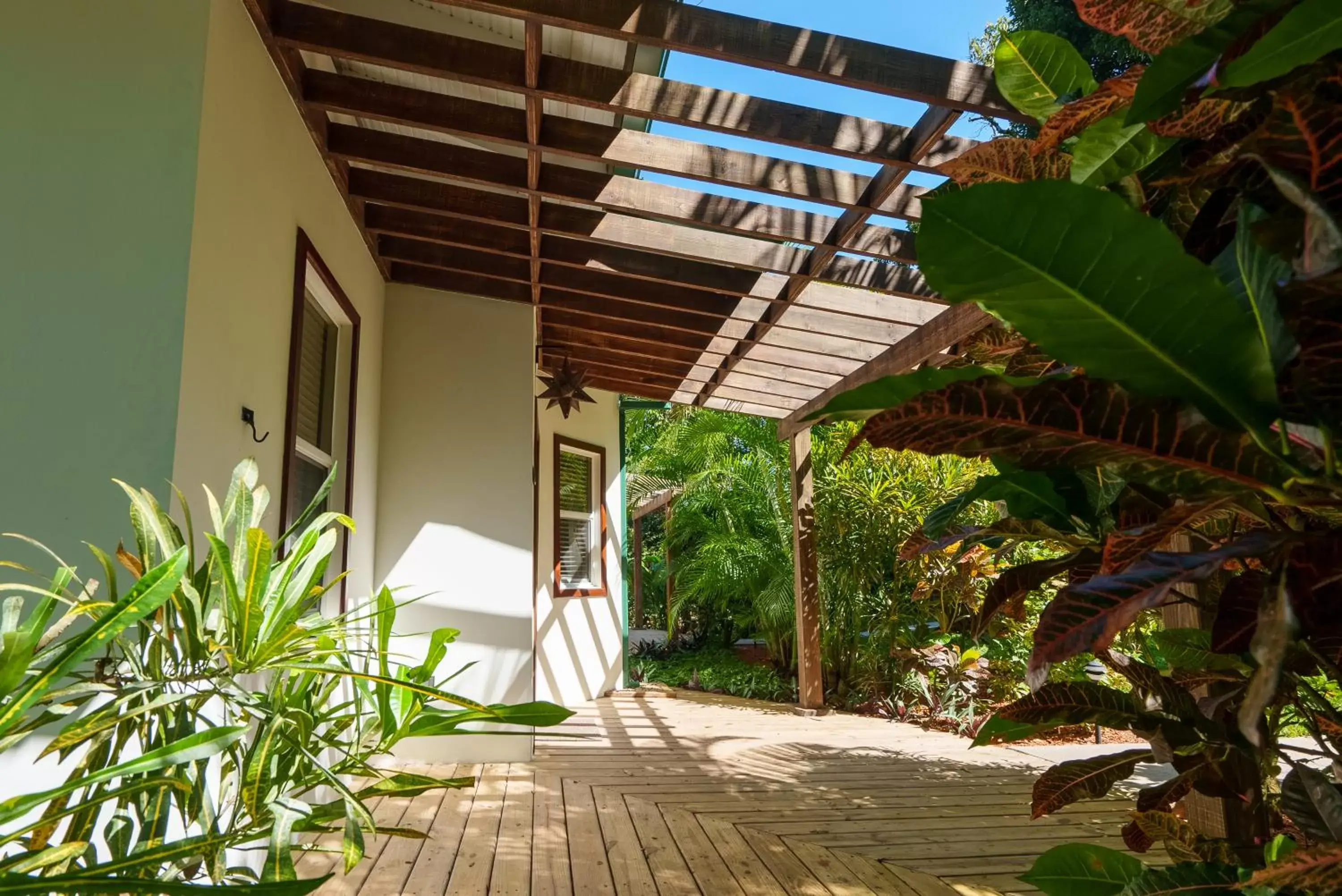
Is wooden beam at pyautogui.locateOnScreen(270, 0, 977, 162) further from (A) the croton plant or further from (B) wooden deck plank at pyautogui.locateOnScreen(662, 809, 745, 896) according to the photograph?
(B) wooden deck plank at pyautogui.locateOnScreen(662, 809, 745, 896)

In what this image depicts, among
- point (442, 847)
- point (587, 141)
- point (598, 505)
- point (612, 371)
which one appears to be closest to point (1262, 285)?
point (587, 141)

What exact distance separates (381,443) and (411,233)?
4.00 ft

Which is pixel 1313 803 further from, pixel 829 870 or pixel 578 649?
pixel 578 649

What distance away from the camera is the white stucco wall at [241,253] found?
Result: 7.77ft

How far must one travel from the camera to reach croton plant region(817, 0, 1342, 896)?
0.53 m

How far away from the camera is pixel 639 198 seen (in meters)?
3.70

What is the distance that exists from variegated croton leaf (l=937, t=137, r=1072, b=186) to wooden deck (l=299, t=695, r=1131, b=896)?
8.00ft

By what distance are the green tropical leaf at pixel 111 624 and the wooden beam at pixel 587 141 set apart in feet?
8.60

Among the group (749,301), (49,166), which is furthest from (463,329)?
(49,166)

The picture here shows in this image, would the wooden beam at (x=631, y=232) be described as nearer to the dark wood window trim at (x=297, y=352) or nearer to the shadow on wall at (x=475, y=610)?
the dark wood window trim at (x=297, y=352)

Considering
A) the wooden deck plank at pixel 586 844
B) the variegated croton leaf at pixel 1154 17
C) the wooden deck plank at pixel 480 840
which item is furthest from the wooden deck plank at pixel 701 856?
the variegated croton leaf at pixel 1154 17

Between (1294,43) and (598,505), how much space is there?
7.17 meters

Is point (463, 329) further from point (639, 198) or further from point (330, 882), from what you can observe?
point (330, 882)

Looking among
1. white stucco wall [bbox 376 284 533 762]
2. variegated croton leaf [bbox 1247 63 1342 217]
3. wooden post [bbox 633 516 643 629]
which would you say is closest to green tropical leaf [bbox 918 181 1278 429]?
variegated croton leaf [bbox 1247 63 1342 217]
